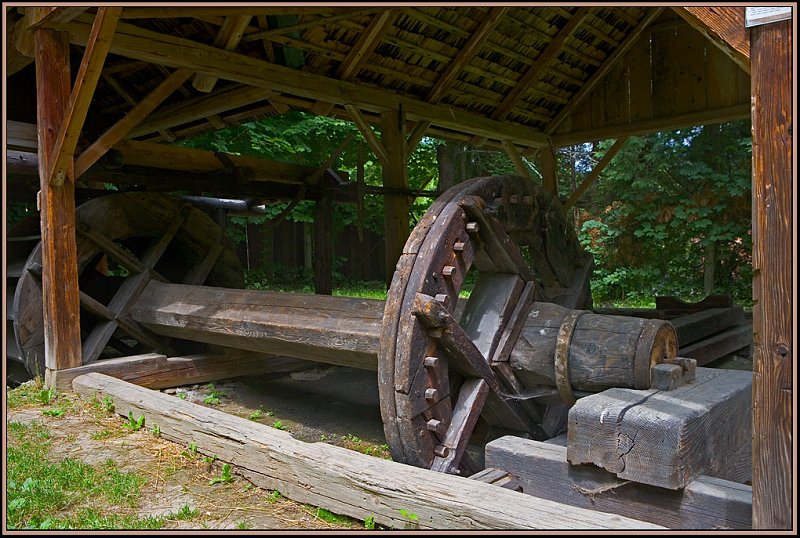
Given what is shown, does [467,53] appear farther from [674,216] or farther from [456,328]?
[674,216]

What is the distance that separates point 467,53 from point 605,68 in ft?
9.16

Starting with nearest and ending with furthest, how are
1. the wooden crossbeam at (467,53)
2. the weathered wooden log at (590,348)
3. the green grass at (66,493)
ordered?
the green grass at (66,493) < the weathered wooden log at (590,348) < the wooden crossbeam at (467,53)

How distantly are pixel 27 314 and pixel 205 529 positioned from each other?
3.98 m

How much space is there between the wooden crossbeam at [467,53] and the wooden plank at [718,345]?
401 centimetres

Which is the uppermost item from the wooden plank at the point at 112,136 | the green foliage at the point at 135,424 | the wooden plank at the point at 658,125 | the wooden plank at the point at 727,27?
the wooden plank at the point at 658,125

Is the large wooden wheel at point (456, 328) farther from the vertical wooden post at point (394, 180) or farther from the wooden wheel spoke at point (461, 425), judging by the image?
the vertical wooden post at point (394, 180)

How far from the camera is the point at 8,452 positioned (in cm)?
371

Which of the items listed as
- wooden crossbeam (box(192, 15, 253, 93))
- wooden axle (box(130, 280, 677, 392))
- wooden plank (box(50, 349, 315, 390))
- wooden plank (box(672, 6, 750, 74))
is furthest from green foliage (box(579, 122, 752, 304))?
wooden plank (box(672, 6, 750, 74))

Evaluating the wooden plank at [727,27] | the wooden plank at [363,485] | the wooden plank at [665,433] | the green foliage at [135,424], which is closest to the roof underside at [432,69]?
the green foliage at [135,424]

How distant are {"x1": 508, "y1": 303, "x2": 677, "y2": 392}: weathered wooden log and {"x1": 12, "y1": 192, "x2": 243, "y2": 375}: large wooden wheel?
156 inches

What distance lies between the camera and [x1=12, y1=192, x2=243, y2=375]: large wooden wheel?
5.75m

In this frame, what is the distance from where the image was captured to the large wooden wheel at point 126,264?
5.75m

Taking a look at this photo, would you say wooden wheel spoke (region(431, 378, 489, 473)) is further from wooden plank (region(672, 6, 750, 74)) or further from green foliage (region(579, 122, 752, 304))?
green foliage (region(579, 122, 752, 304))

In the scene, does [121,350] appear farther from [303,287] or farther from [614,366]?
[303,287]
